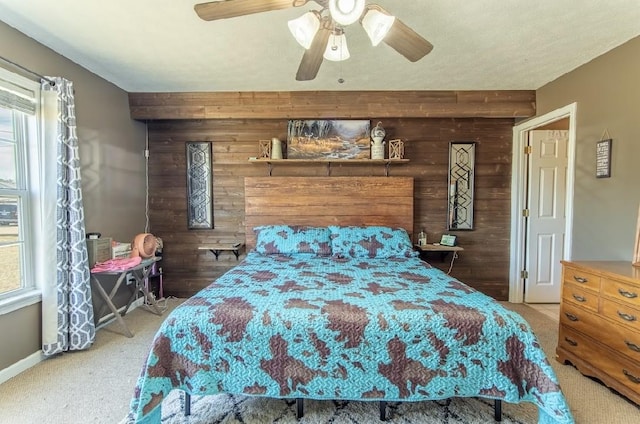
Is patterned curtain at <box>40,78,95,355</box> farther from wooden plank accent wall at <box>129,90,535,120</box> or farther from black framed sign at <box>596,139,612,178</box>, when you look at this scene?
black framed sign at <box>596,139,612,178</box>

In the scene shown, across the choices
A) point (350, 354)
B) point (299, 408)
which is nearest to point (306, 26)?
point (350, 354)

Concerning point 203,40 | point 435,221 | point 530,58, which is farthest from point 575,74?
point 203,40

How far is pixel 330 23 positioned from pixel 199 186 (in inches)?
103

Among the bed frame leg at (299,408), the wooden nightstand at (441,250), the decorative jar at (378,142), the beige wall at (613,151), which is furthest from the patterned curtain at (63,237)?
the beige wall at (613,151)

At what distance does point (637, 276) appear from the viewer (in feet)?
6.05

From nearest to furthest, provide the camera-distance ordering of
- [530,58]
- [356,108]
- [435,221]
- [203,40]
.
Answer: [203,40] < [530,58] < [356,108] < [435,221]

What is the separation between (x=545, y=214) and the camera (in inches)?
139

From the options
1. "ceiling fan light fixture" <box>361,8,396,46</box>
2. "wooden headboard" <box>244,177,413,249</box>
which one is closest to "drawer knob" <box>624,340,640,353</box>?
"wooden headboard" <box>244,177,413,249</box>

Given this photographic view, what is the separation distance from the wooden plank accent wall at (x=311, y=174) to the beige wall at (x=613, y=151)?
0.94 metres

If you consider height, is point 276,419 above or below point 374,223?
below

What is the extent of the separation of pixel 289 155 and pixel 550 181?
115 inches

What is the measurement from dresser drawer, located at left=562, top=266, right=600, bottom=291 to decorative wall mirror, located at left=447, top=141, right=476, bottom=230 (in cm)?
136

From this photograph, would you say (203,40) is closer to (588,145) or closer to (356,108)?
(356,108)

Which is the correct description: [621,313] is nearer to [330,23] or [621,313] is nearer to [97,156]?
[330,23]
